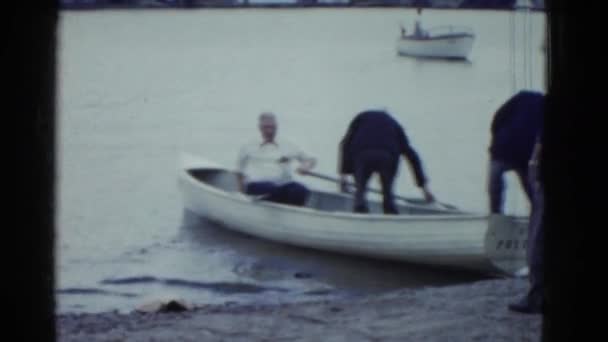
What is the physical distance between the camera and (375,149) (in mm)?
13977

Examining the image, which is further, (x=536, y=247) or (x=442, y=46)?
(x=442, y=46)

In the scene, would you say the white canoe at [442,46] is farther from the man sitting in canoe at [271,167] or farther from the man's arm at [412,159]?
the man's arm at [412,159]

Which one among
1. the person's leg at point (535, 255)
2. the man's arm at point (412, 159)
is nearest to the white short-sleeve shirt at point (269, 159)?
the man's arm at point (412, 159)

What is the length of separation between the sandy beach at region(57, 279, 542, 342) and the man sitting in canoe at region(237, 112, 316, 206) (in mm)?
5246

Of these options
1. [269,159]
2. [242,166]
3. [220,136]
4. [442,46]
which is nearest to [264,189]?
[242,166]

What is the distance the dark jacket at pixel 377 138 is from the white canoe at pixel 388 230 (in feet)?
2.55

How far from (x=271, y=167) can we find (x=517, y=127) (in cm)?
574

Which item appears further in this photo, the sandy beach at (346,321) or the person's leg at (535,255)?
the sandy beach at (346,321)

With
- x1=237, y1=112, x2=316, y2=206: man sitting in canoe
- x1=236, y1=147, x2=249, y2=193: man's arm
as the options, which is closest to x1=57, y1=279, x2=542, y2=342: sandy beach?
x1=237, y1=112, x2=316, y2=206: man sitting in canoe

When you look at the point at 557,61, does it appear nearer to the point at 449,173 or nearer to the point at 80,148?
the point at 449,173

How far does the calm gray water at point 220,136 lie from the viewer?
15750mm

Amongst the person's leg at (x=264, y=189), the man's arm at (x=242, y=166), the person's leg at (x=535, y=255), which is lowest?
the person's leg at (x=264, y=189)

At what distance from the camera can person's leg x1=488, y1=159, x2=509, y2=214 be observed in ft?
38.5

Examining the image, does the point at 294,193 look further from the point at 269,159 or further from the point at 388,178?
the point at 388,178
